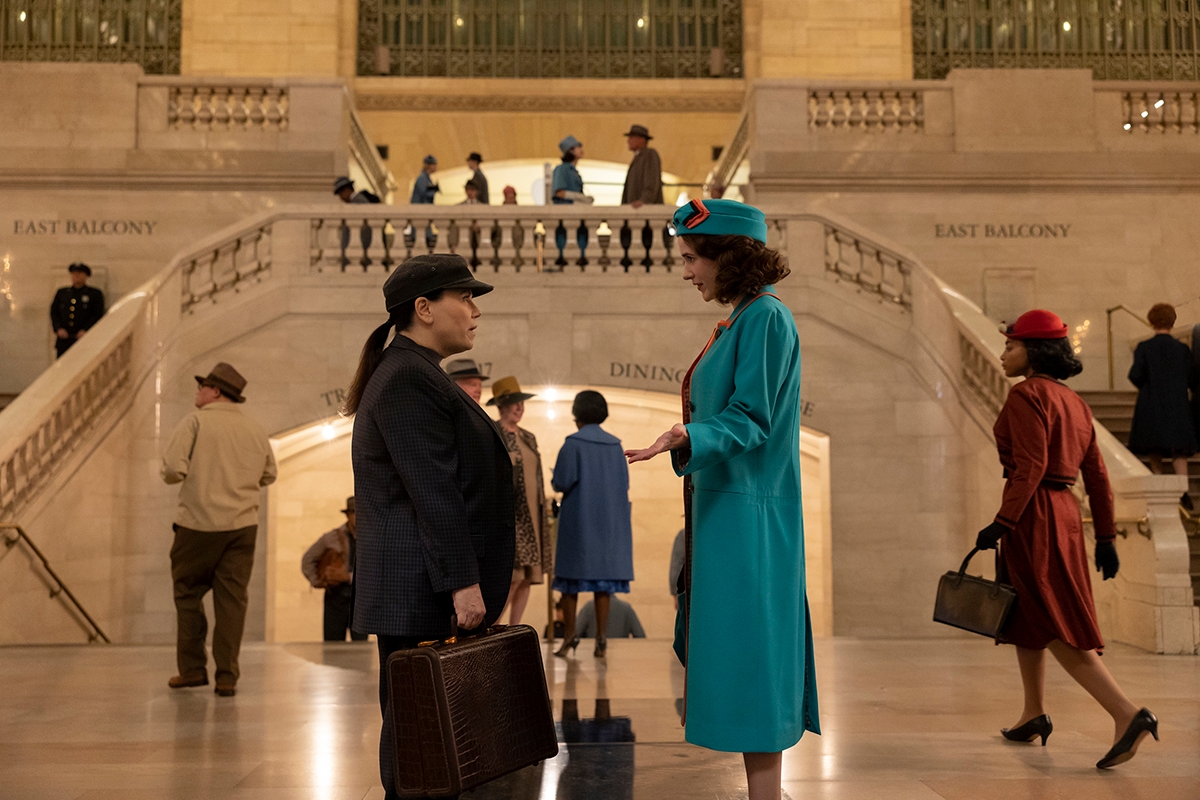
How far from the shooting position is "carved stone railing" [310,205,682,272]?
12680mm

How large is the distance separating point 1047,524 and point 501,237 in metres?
8.67

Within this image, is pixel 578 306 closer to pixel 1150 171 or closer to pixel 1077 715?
pixel 1077 715

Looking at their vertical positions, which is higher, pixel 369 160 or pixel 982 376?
pixel 369 160

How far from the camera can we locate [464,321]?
363 centimetres

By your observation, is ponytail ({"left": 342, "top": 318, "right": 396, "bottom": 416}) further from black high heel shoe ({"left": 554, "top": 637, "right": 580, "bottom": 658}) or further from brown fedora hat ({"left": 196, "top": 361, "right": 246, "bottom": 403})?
black high heel shoe ({"left": 554, "top": 637, "right": 580, "bottom": 658})

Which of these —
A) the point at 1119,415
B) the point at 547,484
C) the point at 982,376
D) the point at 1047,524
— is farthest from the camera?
the point at 547,484

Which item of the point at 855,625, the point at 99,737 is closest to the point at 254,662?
the point at 99,737

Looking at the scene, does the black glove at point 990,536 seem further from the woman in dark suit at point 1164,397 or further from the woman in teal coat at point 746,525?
the woman in dark suit at point 1164,397

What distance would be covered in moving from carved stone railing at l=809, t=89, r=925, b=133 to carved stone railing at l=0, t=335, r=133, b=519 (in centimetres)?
958

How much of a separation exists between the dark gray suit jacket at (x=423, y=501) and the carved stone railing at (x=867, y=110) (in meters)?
13.8

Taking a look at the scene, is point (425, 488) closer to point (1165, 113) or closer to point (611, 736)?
point (611, 736)

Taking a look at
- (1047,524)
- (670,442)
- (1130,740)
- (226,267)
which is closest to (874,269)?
(226,267)

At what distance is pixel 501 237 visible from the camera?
12906 millimetres

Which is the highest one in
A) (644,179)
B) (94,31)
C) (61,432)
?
(94,31)
